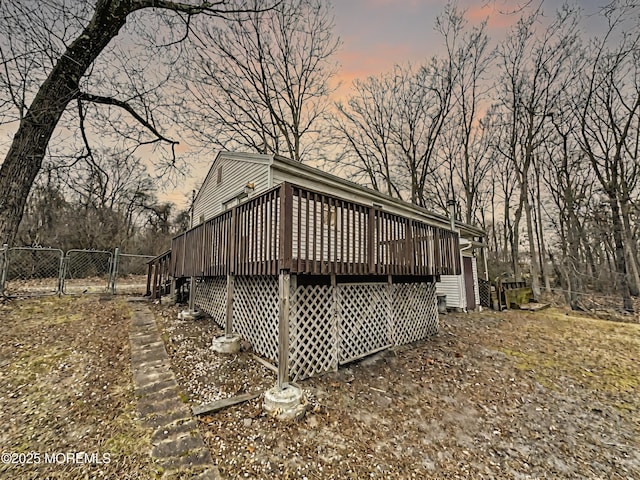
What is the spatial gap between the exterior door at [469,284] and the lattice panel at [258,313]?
985cm

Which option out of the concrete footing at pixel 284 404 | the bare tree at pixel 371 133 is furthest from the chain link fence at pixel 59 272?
the bare tree at pixel 371 133

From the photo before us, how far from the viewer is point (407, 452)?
9.71ft

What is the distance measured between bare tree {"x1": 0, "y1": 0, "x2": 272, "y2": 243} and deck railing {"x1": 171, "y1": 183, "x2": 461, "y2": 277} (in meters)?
3.51

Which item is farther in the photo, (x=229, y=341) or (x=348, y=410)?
(x=229, y=341)

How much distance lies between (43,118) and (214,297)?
5322mm

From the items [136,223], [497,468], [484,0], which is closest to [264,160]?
[484,0]

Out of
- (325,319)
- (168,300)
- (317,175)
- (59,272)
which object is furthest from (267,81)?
(325,319)

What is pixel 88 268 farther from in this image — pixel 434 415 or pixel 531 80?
pixel 531 80

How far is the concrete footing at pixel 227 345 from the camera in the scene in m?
4.91

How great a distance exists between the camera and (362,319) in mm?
5430

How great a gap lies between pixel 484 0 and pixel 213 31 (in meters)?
15.5

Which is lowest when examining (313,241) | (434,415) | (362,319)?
(434,415)

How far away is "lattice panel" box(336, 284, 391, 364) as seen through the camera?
507cm

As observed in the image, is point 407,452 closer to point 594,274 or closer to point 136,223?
point 594,274
